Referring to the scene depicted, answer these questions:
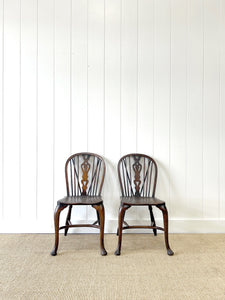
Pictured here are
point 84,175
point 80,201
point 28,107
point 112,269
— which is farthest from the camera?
point 28,107

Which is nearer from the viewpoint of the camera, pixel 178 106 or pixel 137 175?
pixel 137 175

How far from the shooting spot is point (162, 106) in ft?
8.23

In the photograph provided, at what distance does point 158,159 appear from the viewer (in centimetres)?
251

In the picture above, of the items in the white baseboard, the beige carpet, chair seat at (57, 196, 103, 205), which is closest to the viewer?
the beige carpet

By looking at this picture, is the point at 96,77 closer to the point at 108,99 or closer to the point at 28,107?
the point at 108,99

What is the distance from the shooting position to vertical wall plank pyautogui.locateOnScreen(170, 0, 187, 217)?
2504 millimetres

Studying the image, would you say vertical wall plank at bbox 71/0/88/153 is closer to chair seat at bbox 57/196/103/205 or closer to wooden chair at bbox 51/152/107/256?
wooden chair at bbox 51/152/107/256

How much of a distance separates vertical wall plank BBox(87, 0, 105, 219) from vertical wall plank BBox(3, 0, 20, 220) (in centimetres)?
77

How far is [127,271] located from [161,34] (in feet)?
7.55

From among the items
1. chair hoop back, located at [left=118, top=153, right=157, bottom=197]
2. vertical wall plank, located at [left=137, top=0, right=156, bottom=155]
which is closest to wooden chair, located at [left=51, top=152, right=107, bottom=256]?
chair hoop back, located at [left=118, top=153, right=157, bottom=197]

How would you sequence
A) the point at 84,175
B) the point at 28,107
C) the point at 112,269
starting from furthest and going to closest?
the point at 28,107, the point at 84,175, the point at 112,269

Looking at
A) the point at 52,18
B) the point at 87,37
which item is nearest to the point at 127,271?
the point at 87,37

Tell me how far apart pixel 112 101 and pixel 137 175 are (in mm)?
828

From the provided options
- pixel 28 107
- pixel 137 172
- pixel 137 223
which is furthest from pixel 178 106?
pixel 28 107
